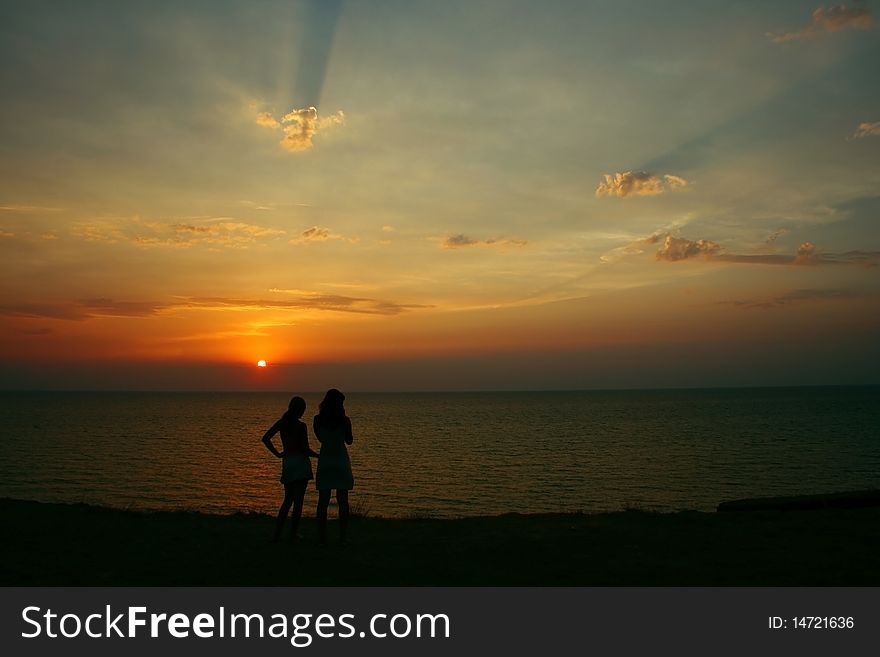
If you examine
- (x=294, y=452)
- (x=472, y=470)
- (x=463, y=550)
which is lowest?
(x=472, y=470)

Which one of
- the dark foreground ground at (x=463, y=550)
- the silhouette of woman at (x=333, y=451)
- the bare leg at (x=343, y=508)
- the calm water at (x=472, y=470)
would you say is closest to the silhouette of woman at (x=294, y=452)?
the silhouette of woman at (x=333, y=451)

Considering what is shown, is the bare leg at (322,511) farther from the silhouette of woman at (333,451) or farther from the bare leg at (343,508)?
the bare leg at (343,508)

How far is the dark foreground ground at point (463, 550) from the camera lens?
868 centimetres

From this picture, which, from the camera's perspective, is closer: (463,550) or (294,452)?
(463,550)

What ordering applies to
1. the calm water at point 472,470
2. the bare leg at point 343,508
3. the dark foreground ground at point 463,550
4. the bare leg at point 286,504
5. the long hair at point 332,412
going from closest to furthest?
the dark foreground ground at point 463,550 → the long hair at point 332,412 → the bare leg at point 343,508 → the bare leg at point 286,504 → the calm water at point 472,470

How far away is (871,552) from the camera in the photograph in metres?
9.50

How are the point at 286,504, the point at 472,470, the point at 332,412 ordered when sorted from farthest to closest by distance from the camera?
the point at 472,470
the point at 286,504
the point at 332,412

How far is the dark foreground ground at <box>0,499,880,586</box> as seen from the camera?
8.68 meters

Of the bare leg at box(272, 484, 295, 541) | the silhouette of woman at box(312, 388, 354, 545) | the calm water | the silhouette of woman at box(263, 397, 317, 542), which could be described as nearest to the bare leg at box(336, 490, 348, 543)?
the silhouette of woman at box(312, 388, 354, 545)

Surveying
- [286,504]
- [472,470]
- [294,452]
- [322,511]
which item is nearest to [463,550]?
[322,511]

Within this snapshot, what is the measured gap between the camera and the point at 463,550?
412 inches

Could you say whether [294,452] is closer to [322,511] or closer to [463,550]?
[322,511]

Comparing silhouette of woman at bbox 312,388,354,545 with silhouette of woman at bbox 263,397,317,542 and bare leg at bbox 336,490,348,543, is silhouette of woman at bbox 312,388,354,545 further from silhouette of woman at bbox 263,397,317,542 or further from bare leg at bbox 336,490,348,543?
silhouette of woman at bbox 263,397,317,542

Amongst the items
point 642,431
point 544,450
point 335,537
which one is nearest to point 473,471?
point 544,450
